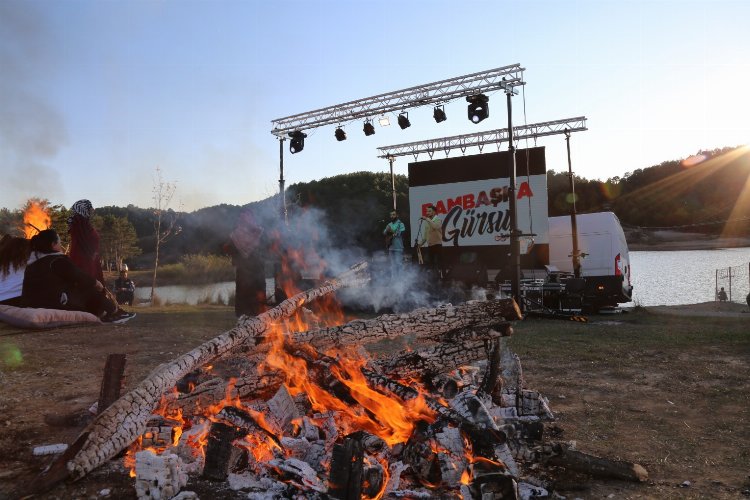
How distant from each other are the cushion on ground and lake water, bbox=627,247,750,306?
1883cm

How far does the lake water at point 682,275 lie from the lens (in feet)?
71.1

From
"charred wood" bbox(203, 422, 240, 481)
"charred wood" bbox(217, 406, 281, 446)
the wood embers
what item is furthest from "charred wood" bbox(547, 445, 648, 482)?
"charred wood" bbox(203, 422, 240, 481)

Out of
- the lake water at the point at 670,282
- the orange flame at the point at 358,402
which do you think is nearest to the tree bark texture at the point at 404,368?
the orange flame at the point at 358,402

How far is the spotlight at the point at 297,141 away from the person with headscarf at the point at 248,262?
11217 millimetres

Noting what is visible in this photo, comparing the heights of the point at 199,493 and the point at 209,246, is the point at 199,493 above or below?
below

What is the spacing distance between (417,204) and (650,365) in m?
15.2

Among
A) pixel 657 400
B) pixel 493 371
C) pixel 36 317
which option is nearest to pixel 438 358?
pixel 493 371

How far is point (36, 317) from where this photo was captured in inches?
360

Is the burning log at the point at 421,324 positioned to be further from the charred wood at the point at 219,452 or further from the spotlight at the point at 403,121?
the spotlight at the point at 403,121

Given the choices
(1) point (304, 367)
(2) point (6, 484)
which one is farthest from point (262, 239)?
(2) point (6, 484)

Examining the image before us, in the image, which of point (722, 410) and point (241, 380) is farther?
point (722, 410)

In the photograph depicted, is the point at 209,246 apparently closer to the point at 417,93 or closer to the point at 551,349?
the point at 417,93

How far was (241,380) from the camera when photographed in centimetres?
412

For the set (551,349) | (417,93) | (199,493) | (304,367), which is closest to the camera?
(199,493)
